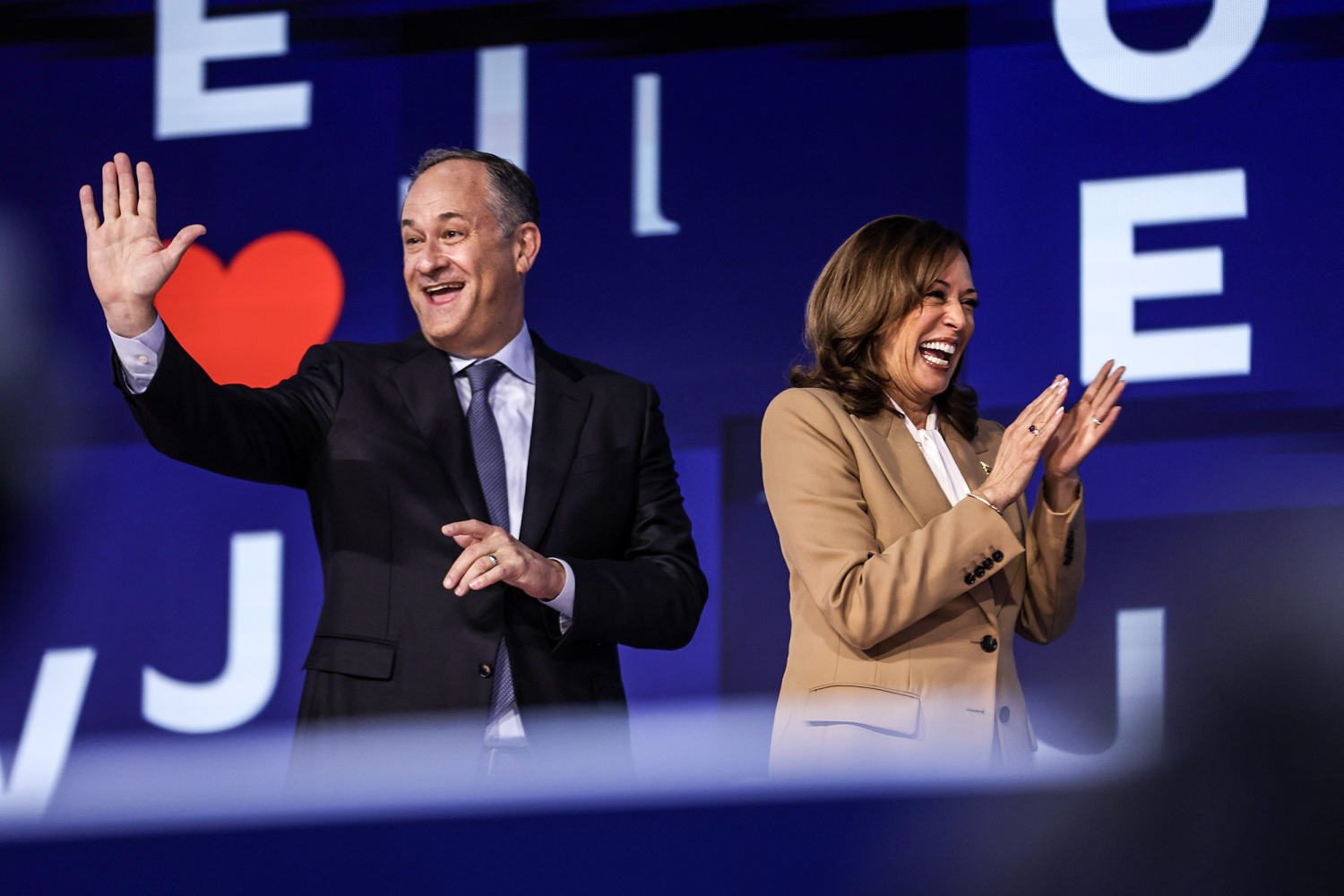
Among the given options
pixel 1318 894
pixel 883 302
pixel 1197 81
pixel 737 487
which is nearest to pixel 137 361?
pixel 883 302

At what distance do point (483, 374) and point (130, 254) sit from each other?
53 cm

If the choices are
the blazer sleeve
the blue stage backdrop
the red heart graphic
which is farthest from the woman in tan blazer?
the red heart graphic

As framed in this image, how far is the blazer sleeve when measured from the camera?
1.79 meters

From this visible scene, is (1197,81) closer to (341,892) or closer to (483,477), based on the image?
(483,477)

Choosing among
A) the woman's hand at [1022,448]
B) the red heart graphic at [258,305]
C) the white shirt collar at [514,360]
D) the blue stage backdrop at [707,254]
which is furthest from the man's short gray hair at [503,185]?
the red heart graphic at [258,305]

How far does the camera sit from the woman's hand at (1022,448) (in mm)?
1841

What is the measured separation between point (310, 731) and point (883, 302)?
924mm

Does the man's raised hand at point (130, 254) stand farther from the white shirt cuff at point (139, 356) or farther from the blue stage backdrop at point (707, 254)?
the blue stage backdrop at point (707, 254)

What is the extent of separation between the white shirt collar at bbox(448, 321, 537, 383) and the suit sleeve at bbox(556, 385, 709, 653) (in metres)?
0.17

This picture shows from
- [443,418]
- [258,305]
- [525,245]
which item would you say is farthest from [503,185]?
[258,305]

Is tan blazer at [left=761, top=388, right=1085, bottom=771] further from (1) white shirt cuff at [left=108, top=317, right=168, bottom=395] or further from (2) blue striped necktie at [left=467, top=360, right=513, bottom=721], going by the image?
(1) white shirt cuff at [left=108, top=317, right=168, bottom=395]

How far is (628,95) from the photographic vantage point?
354 centimetres

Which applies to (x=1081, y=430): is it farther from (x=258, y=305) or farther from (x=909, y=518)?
(x=258, y=305)

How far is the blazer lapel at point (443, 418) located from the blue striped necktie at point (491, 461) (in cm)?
2
